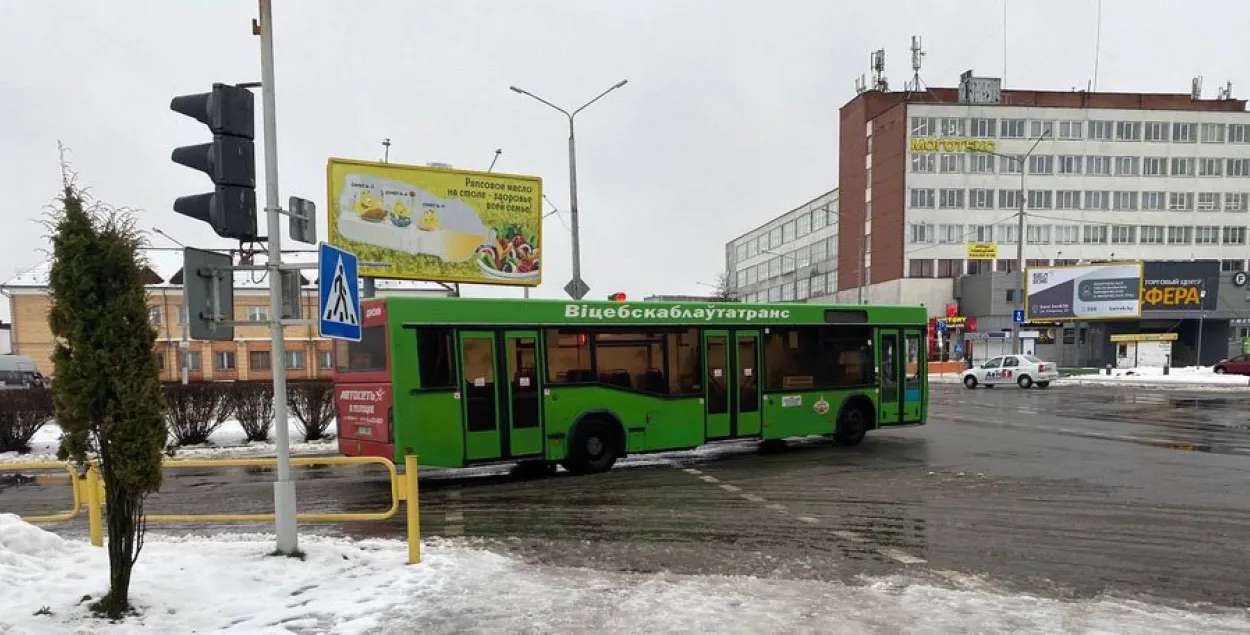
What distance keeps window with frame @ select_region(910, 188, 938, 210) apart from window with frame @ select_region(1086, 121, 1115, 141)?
15.5 metres

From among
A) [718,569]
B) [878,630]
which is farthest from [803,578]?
[878,630]

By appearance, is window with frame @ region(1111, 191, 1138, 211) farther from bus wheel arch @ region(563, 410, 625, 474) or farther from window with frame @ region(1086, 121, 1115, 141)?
bus wheel arch @ region(563, 410, 625, 474)

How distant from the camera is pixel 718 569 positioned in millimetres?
6164

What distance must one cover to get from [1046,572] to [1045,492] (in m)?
3.93

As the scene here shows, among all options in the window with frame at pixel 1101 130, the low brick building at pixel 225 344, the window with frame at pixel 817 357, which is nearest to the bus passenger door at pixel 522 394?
the window with frame at pixel 817 357

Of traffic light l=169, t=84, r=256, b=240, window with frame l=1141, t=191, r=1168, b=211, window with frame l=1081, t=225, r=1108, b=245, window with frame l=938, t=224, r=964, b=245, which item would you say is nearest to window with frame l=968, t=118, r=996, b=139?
window with frame l=938, t=224, r=964, b=245

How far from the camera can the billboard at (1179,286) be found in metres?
49.2

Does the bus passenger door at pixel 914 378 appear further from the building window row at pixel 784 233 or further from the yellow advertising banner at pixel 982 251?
the building window row at pixel 784 233

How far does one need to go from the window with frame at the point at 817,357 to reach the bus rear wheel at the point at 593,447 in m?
3.08

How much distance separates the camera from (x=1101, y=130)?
2633 inches

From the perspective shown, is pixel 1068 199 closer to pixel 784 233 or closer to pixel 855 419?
pixel 784 233

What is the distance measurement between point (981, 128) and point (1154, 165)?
54.7 feet

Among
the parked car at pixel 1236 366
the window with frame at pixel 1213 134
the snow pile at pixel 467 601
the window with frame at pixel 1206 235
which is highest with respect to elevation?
the window with frame at pixel 1213 134

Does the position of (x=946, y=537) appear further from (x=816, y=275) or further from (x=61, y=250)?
(x=816, y=275)
